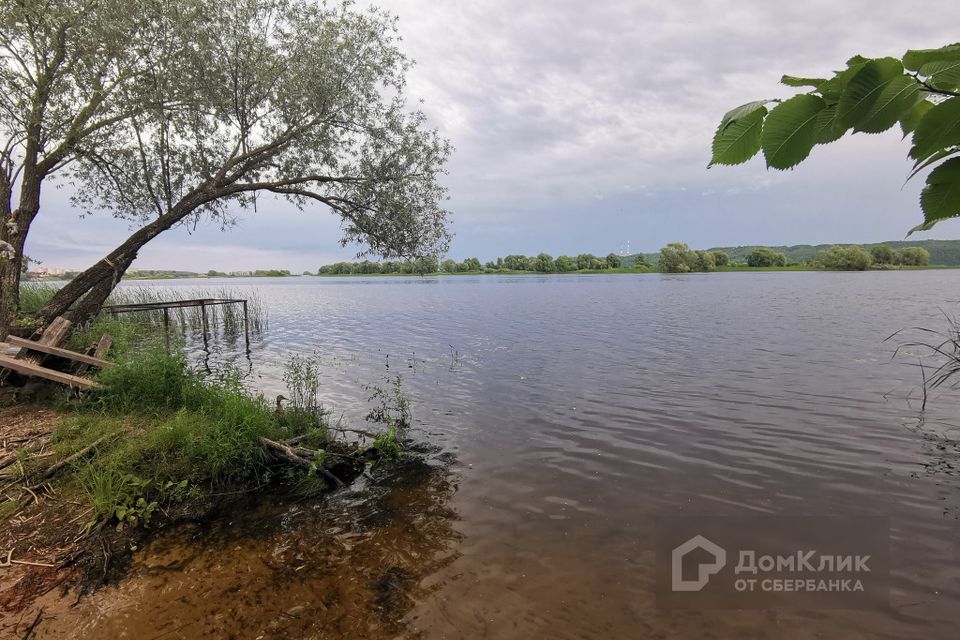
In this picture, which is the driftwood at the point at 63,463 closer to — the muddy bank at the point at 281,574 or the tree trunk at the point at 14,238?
the muddy bank at the point at 281,574

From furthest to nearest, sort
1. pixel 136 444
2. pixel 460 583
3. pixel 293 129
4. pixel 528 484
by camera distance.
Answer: pixel 293 129, pixel 528 484, pixel 136 444, pixel 460 583

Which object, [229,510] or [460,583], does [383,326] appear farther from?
[460,583]

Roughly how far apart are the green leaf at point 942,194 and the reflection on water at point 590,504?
505 cm

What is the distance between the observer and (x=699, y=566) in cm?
593

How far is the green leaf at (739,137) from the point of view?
1.22m

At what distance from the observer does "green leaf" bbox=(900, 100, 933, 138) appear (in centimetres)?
124

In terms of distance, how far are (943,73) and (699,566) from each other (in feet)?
21.1

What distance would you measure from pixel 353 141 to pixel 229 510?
496 inches

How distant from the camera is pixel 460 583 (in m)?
5.52

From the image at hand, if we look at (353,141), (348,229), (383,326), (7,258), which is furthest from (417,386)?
(383,326)

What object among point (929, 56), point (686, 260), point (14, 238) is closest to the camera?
point (929, 56)

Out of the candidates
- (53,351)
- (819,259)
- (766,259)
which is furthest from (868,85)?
(766,259)

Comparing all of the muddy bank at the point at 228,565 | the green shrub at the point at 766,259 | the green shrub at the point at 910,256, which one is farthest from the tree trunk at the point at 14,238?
the green shrub at the point at 766,259

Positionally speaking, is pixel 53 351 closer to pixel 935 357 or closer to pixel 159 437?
pixel 159 437
